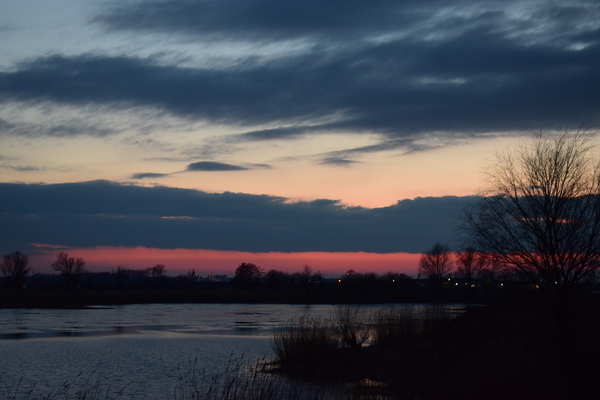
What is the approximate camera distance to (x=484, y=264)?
931 inches

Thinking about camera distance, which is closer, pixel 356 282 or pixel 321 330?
pixel 321 330

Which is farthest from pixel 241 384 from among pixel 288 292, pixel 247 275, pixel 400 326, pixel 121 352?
pixel 247 275

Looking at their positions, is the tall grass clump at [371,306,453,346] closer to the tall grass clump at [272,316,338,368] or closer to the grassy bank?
the grassy bank

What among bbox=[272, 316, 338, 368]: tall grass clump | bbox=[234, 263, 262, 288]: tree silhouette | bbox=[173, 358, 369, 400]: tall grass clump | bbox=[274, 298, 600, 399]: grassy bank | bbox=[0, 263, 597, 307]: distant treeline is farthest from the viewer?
bbox=[234, 263, 262, 288]: tree silhouette

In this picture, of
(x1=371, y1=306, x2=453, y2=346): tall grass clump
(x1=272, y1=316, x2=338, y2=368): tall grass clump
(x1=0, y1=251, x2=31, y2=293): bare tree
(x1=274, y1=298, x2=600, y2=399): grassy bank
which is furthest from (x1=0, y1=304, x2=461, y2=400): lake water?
(x1=0, y1=251, x2=31, y2=293): bare tree

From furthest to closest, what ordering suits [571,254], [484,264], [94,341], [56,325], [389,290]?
1. [389,290]
2. [56,325]
3. [94,341]
4. [484,264]
5. [571,254]

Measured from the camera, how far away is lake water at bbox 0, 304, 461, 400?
20.2 meters

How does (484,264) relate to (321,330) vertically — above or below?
above

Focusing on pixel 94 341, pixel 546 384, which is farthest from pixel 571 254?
pixel 94 341

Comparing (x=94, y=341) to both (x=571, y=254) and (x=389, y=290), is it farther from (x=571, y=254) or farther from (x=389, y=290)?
(x=389, y=290)

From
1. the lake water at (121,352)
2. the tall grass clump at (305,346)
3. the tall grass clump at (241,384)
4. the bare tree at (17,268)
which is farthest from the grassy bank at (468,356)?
the bare tree at (17,268)

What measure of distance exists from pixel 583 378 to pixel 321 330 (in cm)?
1130

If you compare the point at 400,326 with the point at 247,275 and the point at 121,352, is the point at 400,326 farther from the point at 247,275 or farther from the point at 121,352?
the point at 247,275

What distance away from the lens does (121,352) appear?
92.9 ft
